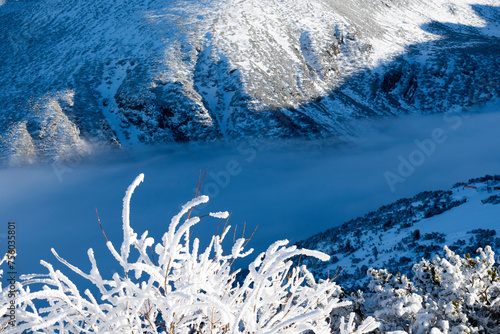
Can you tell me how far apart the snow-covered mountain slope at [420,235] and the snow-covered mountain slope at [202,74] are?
91811 mm

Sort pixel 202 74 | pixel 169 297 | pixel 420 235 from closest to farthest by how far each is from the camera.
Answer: pixel 169 297 < pixel 420 235 < pixel 202 74

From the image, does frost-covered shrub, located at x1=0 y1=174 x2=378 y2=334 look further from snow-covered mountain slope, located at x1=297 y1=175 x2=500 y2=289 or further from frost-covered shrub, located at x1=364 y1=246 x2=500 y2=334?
snow-covered mountain slope, located at x1=297 y1=175 x2=500 y2=289

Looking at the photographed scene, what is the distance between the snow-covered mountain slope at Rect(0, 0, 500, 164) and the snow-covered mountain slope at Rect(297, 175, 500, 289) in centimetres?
9181

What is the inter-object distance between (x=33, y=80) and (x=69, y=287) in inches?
6293

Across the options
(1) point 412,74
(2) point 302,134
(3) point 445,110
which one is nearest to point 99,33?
(2) point 302,134

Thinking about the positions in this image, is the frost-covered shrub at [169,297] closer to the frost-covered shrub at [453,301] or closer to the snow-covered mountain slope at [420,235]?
the frost-covered shrub at [453,301]

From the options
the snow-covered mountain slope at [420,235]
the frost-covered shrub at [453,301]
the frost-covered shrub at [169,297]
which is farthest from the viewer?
the snow-covered mountain slope at [420,235]

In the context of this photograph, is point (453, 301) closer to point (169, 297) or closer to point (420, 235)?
point (169, 297)

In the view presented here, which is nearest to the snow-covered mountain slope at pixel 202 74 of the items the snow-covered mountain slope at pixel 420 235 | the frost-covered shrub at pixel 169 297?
the snow-covered mountain slope at pixel 420 235

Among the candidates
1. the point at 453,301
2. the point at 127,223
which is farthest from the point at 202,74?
the point at 127,223

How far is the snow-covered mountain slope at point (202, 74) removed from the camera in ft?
448

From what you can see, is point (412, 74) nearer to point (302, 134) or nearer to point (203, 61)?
point (302, 134)

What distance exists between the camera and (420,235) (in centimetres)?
4009

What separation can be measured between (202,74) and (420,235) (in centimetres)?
11427
